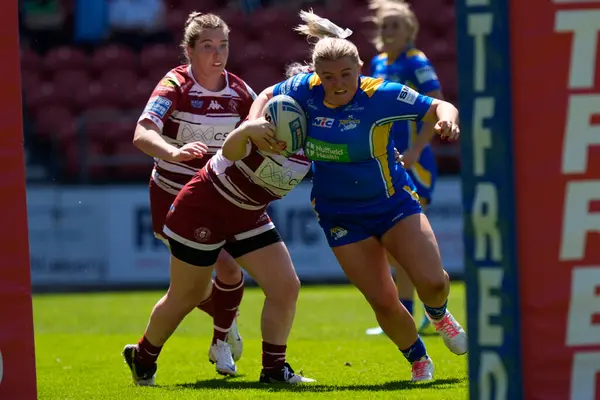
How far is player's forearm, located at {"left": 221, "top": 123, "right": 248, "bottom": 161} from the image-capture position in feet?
18.5

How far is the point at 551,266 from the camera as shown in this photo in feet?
13.3

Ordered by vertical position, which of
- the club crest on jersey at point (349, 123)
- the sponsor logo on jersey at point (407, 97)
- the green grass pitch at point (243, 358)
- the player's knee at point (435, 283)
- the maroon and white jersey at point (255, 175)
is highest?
the sponsor logo on jersey at point (407, 97)

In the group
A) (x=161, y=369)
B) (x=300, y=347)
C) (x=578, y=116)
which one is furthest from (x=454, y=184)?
(x=578, y=116)

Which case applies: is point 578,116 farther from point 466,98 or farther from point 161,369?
point 161,369

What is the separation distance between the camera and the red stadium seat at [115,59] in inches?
704

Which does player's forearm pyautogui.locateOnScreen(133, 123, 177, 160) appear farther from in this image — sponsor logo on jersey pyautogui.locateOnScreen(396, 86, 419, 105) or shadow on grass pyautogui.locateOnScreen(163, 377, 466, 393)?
shadow on grass pyautogui.locateOnScreen(163, 377, 466, 393)

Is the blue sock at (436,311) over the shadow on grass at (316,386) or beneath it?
over

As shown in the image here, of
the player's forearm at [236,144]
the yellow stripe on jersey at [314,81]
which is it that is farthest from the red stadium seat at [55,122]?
the player's forearm at [236,144]

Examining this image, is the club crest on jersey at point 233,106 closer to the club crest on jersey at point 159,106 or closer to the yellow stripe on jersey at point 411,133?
the club crest on jersey at point 159,106

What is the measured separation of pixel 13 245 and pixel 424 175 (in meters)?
5.01

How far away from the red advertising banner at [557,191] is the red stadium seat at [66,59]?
14771mm

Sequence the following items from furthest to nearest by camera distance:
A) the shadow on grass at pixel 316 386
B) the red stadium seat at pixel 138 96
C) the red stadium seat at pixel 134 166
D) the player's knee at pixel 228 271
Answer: the red stadium seat at pixel 138 96 → the red stadium seat at pixel 134 166 → the player's knee at pixel 228 271 → the shadow on grass at pixel 316 386

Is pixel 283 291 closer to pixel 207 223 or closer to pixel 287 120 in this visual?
pixel 207 223

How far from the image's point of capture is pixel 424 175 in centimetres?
913
